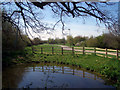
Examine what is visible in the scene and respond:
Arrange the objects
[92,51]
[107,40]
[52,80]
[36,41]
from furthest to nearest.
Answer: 1. [92,51]
2. [52,80]
3. [36,41]
4. [107,40]

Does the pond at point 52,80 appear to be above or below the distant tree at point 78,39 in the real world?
below

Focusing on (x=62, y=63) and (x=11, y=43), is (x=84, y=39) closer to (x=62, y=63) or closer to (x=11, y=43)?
(x=11, y=43)

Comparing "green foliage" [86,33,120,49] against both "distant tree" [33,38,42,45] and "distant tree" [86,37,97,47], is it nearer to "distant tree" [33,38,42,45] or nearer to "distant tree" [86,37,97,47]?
"distant tree" [86,37,97,47]

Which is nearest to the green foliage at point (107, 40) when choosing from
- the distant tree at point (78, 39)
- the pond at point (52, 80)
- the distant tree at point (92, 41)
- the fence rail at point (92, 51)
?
the distant tree at point (92, 41)

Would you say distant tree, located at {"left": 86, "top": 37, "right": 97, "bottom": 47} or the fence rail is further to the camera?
the fence rail

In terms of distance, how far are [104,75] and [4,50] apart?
226 centimetres

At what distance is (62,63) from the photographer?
381 centimetres

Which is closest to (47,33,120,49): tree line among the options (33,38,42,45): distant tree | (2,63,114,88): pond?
(33,38,42,45): distant tree

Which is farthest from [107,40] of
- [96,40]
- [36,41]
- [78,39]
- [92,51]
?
[92,51]

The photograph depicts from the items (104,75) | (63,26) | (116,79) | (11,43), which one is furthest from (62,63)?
(11,43)

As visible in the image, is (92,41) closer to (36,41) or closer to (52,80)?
(36,41)

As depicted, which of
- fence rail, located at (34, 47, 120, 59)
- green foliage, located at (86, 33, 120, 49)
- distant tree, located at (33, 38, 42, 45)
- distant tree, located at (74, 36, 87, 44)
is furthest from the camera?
fence rail, located at (34, 47, 120, 59)

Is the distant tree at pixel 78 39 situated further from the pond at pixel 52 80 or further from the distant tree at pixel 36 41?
the pond at pixel 52 80

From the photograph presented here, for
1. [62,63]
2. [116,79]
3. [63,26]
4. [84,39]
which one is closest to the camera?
[63,26]
